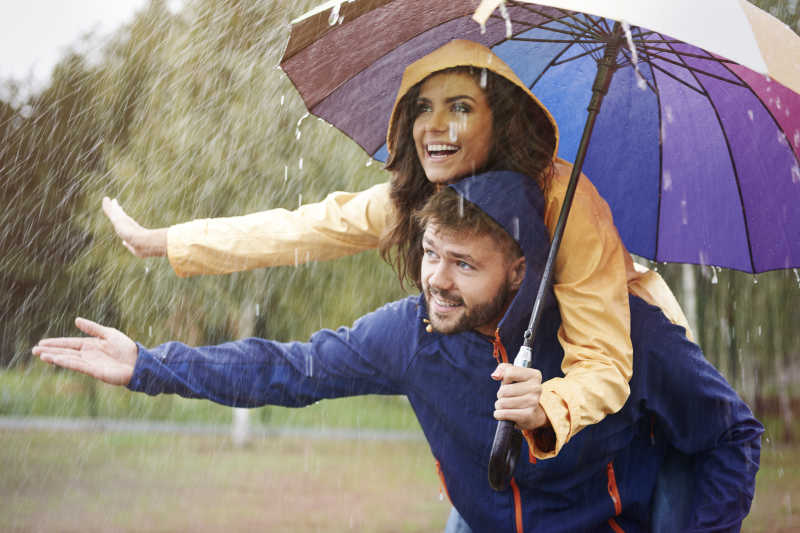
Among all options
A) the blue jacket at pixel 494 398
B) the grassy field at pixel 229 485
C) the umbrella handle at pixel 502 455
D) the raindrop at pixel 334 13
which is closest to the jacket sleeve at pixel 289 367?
the blue jacket at pixel 494 398

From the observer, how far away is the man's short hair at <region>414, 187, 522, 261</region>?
125 inches

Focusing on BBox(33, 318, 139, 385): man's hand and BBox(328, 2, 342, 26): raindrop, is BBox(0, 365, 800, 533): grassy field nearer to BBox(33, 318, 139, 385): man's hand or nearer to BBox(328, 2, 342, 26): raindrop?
BBox(33, 318, 139, 385): man's hand

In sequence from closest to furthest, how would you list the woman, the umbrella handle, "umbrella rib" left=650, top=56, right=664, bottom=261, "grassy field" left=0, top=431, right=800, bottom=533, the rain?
the umbrella handle < the woman < "umbrella rib" left=650, top=56, right=664, bottom=261 < "grassy field" left=0, top=431, right=800, bottom=533 < the rain

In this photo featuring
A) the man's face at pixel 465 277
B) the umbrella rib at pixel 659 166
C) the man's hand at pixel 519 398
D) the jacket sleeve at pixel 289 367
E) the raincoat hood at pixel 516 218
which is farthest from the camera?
the umbrella rib at pixel 659 166

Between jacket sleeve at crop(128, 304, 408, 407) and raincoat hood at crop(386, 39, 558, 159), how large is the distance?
0.91 m

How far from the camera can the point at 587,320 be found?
299 centimetres

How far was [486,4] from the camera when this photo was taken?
6.98 feet

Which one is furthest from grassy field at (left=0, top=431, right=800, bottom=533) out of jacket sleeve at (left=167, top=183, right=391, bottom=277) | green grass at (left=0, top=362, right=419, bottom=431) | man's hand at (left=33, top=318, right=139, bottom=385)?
man's hand at (left=33, top=318, right=139, bottom=385)

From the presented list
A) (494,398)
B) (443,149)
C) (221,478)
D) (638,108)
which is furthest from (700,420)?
(221,478)

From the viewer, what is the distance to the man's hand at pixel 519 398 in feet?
8.67

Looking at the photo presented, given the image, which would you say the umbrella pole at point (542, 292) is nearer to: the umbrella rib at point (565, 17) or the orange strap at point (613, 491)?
the umbrella rib at point (565, 17)

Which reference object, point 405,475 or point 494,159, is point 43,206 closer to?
point 405,475

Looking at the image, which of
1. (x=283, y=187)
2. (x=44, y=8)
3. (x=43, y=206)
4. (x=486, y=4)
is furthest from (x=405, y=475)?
(x=44, y=8)

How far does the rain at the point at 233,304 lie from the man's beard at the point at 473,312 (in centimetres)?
624
